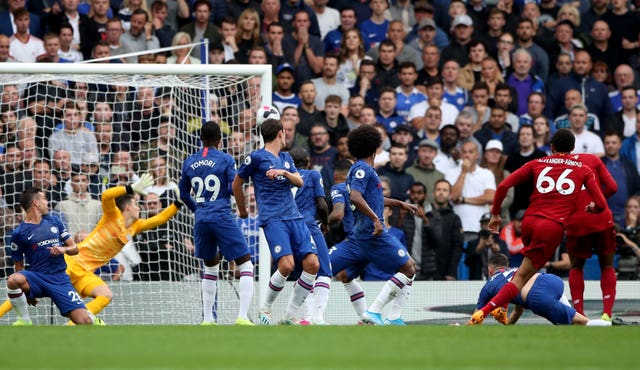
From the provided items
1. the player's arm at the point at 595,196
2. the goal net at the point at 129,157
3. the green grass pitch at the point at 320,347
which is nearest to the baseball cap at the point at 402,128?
the goal net at the point at 129,157

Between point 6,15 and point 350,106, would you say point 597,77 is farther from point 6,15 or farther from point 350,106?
point 6,15

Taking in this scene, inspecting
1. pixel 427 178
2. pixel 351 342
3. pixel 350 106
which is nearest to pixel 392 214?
pixel 427 178

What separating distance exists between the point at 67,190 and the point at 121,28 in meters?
3.36

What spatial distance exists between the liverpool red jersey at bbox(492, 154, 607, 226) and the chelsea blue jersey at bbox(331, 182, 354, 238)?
1.81 m

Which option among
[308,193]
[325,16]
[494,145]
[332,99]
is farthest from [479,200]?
[308,193]

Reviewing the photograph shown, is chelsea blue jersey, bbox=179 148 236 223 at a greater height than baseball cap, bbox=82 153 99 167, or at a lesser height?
greater

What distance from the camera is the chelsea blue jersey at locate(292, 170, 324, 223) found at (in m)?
12.9

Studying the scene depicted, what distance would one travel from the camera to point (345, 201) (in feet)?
42.7

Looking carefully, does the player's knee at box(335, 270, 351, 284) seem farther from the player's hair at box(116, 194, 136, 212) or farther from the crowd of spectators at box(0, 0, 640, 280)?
the player's hair at box(116, 194, 136, 212)

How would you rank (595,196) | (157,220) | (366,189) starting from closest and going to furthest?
(595,196) → (366,189) → (157,220)

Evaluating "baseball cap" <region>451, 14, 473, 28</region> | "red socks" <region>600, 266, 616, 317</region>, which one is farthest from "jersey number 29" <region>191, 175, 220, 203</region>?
"baseball cap" <region>451, 14, 473, 28</region>

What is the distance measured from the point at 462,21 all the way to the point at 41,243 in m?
8.80

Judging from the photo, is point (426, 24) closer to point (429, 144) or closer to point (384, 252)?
point (429, 144)

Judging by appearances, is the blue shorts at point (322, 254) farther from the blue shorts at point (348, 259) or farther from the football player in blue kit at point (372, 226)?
the football player in blue kit at point (372, 226)
